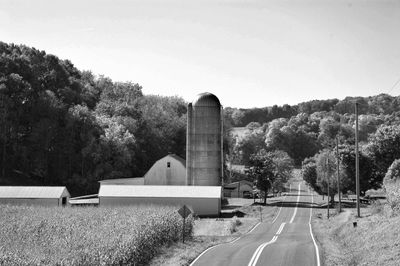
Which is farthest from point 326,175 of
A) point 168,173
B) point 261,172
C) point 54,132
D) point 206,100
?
point 54,132

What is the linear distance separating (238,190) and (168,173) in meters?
21.3

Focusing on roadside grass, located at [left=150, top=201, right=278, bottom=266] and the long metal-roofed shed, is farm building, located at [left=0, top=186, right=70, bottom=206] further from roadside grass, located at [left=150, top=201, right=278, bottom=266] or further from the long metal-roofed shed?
roadside grass, located at [left=150, top=201, right=278, bottom=266]

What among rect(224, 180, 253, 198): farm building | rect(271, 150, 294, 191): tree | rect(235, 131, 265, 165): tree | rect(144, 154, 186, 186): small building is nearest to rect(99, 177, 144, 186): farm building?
rect(144, 154, 186, 186): small building

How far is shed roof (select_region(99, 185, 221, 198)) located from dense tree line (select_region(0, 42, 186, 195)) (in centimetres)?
2036

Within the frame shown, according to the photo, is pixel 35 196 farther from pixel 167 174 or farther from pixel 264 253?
pixel 264 253

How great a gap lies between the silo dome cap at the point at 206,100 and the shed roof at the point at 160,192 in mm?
14646

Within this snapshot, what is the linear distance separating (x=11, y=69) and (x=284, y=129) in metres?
113

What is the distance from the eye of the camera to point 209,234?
1747 inches

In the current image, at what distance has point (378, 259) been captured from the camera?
2314 centimetres

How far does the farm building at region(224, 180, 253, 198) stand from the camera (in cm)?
9251

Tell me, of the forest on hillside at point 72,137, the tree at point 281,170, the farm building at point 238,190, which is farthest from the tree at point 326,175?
the farm building at point 238,190

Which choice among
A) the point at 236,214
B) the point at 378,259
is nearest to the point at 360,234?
the point at 378,259

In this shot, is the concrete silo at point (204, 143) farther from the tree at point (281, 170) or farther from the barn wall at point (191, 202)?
the tree at point (281, 170)

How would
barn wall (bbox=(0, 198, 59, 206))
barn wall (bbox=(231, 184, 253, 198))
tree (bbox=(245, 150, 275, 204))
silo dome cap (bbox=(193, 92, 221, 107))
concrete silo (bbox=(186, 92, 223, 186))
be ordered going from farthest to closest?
barn wall (bbox=(231, 184, 253, 198)) < tree (bbox=(245, 150, 275, 204)) < silo dome cap (bbox=(193, 92, 221, 107)) < concrete silo (bbox=(186, 92, 223, 186)) < barn wall (bbox=(0, 198, 59, 206))
